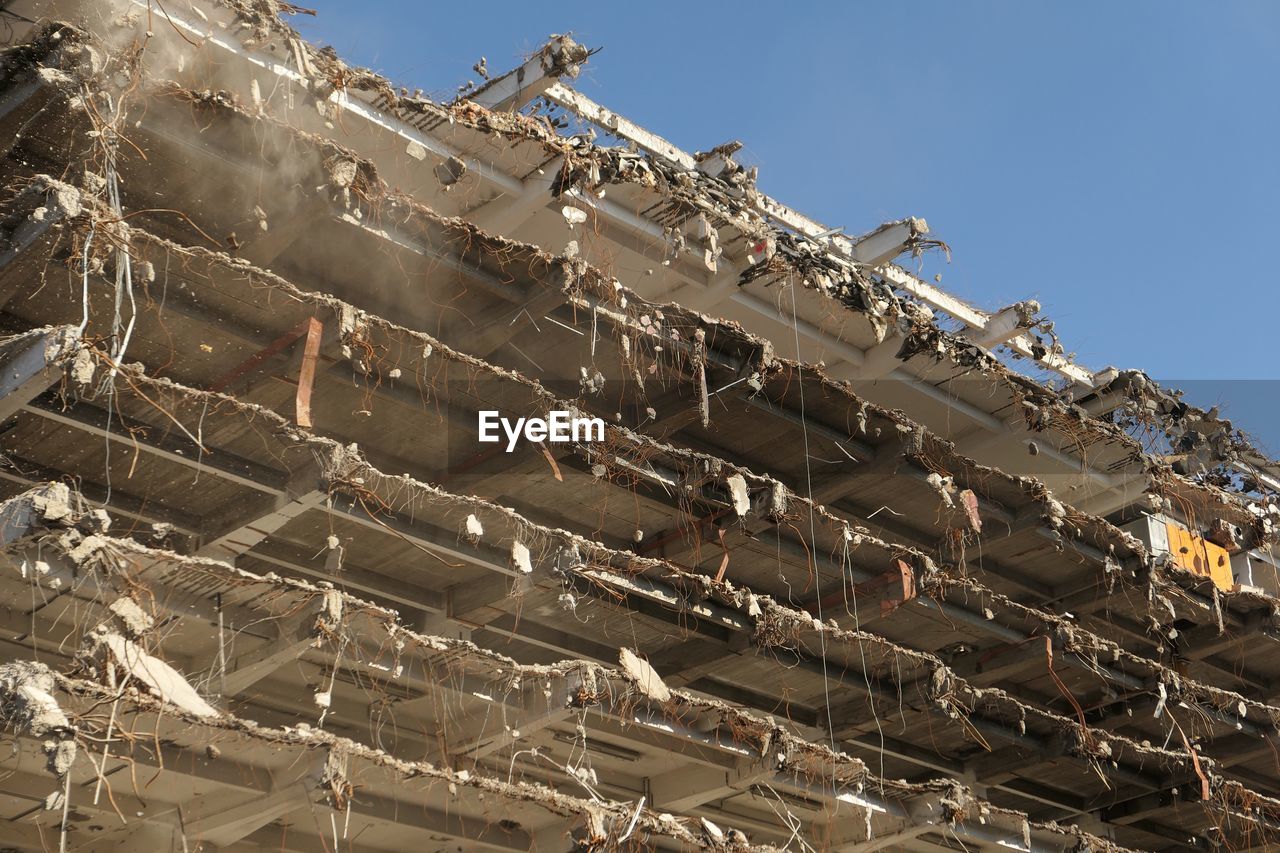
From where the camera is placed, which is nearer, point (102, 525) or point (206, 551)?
point (102, 525)

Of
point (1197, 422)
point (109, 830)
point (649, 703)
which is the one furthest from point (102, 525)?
point (1197, 422)

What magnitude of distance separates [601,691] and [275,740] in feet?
9.68

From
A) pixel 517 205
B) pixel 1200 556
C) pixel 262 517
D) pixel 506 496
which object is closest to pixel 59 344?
pixel 262 517

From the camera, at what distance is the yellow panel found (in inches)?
685

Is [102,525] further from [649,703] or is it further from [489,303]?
[649,703]

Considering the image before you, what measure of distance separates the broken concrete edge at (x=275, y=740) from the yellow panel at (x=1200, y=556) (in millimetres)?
7739

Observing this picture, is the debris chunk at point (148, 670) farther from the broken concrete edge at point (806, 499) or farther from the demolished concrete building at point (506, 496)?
the broken concrete edge at point (806, 499)

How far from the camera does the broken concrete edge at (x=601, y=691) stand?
9.01 metres

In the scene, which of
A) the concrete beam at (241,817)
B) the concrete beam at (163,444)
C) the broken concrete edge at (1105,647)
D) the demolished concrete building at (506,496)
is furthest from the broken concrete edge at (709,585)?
the concrete beam at (241,817)

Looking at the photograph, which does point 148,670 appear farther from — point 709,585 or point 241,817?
point 709,585

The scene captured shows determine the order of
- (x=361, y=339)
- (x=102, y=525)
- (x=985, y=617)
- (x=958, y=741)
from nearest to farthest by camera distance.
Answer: (x=102, y=525) < (x=361, y=339) < (x=985, y=617) < (x=958, y=741)

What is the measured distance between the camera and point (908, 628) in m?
15.6

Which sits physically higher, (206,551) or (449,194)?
(449,194)

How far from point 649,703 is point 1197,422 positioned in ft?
27.5
